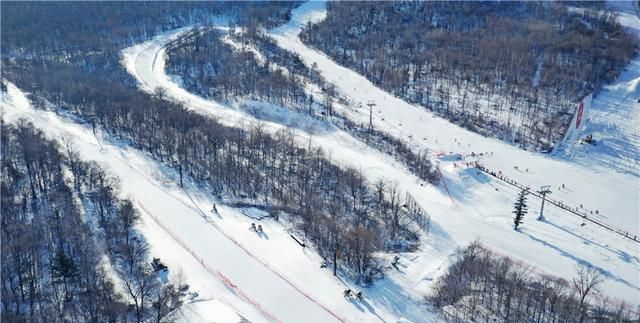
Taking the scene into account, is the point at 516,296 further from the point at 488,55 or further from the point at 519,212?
the point at 488,55

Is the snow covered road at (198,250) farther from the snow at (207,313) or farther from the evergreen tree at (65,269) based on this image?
the evergreen tree at (65,269)

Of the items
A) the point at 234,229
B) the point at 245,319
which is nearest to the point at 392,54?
the point at 234,229

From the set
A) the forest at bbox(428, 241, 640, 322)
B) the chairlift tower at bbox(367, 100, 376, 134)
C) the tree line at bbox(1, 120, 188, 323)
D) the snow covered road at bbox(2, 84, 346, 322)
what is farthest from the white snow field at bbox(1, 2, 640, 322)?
the tree line at bbox(1, 120, 188, 323)

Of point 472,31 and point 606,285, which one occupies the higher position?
point 472,31

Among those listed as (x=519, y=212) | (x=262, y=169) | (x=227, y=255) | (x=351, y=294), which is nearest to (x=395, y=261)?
(x=351, y=294)

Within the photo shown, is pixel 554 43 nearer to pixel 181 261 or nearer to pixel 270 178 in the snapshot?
pixel 270 178

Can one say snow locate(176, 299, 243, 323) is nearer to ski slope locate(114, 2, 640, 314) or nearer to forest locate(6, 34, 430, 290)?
ski slope locate(114, 2, 640, 314)
